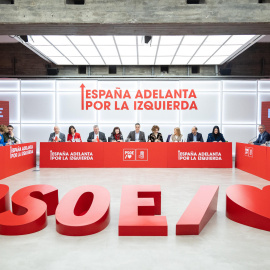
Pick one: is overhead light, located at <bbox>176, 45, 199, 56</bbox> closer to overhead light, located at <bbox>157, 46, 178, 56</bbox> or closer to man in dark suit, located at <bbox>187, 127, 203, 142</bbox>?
overhead light, located at <bbox>157, 46, 178, 56</bbox>

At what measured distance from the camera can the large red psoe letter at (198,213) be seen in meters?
3.14

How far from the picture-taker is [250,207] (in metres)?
3.45

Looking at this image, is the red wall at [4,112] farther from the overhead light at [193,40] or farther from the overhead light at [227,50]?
the overhead light at [227,50]

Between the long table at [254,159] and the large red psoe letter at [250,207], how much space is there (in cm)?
332

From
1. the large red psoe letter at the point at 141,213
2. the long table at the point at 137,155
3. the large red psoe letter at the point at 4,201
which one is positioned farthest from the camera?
the long table at the point at 137,155

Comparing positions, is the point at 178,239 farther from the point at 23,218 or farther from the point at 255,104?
the point at 255,104

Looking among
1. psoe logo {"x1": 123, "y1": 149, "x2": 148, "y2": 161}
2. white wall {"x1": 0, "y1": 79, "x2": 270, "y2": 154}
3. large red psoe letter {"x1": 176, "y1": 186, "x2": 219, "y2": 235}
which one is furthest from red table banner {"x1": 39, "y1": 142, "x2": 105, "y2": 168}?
large red psoe letter {"x1": 176, "y1": 186, "x2": 219, "y2": 235}

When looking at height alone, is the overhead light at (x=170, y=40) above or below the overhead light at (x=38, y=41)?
above

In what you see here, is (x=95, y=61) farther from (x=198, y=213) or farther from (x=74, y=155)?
(x=198, y=213)

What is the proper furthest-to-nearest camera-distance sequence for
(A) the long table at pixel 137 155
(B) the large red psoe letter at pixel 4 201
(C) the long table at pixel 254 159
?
(A) the long table at pixel 137 155 → (C) the long table at pixel 254 159 → (B) the large red psoe letter at pixel 4 201

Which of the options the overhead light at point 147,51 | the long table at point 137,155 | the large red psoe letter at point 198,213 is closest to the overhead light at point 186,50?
the overhead light at point 147,51

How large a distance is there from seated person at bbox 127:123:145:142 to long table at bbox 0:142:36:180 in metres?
3.09

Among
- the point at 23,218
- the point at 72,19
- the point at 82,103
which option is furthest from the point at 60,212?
the point at 82,103

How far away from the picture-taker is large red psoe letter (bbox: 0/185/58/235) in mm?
3129
